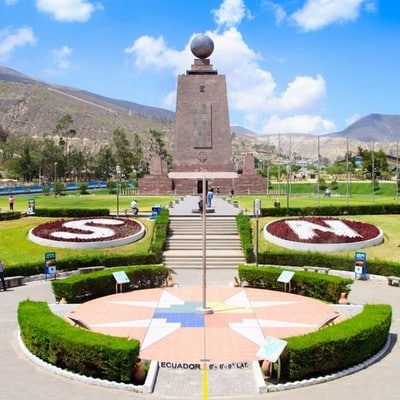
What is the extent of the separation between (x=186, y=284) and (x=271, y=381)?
11.9 metres

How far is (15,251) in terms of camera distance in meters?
31.0

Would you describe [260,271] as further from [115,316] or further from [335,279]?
[115,316]

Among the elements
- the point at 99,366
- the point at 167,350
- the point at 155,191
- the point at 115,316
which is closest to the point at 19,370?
the point at 99,366

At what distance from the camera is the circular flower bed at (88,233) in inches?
1261

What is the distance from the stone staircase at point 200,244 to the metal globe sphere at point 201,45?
35.9 metres

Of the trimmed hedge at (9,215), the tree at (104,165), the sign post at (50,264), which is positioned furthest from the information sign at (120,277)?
the tree at (104,165)

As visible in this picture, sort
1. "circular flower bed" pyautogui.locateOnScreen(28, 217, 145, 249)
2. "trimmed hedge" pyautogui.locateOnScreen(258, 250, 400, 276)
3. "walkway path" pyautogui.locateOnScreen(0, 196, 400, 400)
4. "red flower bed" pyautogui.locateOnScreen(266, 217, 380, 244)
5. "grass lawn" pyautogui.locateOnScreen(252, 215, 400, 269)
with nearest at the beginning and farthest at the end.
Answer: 1. "walkway path" pyautogui.locateOnScreen(0, 196, 400, 400)
2. "trimmed hedge" pyautogui.locateOnScreen(258, 250, 400, 276)
3. "grass lawn" pyautogui.locateOnScreen(252, 215, 400, 269)
4. "circular flower bed" pyautogui.locateOnScreen(28, 217, 145, 249)
5. "red flower bed" pyautogui.locateOnScreen(266, 217, 380, 244)

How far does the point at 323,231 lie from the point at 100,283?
16.1 meters

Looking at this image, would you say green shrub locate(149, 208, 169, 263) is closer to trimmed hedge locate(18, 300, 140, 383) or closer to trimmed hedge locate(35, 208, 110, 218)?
trimmed hedge locate(35, 208, 110, 218)

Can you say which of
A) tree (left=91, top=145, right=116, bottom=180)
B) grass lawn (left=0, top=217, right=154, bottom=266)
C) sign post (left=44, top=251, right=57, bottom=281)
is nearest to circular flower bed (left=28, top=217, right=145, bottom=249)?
grass lawn (left=0, top=217, right=154, bottom=266)

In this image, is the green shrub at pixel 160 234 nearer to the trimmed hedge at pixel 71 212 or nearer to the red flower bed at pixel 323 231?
the trimmed hedge at pixel 71 212

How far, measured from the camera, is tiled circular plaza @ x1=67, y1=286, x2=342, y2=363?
15812 mm

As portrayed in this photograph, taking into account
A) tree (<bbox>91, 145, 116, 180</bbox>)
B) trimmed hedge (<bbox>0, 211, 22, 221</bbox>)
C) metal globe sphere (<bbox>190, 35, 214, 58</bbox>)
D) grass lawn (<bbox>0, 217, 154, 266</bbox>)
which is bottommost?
grass lawn (<bbox>0, 217, 154, 266</bbox>)

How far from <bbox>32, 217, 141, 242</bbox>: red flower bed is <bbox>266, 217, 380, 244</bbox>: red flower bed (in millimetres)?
8822
